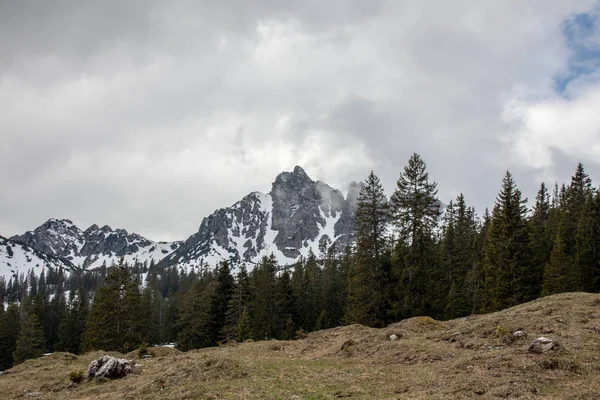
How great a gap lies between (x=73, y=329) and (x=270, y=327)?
154 feet

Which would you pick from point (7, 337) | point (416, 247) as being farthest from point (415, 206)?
point (7, 337)

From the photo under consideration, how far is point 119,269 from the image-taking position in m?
54.6

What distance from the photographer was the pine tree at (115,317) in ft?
173

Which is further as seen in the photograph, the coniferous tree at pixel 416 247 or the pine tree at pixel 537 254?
the pine tree at pixel 537 254

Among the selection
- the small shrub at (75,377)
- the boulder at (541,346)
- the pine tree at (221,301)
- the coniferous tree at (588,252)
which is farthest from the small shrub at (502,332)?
the pine tree at (221,301)

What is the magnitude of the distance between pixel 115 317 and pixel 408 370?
155 feet

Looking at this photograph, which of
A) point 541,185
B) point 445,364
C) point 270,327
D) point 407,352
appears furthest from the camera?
point 541,185

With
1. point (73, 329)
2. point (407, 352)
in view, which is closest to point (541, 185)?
point (407, 352)

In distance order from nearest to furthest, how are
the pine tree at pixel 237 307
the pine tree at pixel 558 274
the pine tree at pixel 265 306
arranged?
the pine tree at pixel 558 274, the pine tree at pixel 237 307, the pine tree at pixel 265 306

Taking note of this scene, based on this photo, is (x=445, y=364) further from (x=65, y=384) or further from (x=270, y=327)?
(x=270, y=327)

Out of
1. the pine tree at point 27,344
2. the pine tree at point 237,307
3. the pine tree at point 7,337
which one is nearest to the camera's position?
the pine tree at point 237,307

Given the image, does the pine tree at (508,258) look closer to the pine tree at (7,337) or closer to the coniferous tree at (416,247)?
the coniferous tree at (416,247)

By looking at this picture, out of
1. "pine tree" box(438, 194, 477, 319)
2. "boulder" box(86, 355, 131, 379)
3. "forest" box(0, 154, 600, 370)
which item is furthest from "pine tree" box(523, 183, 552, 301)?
"boulder" box(86, 355, 131, 379)

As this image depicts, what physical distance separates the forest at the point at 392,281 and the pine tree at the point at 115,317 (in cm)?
15
